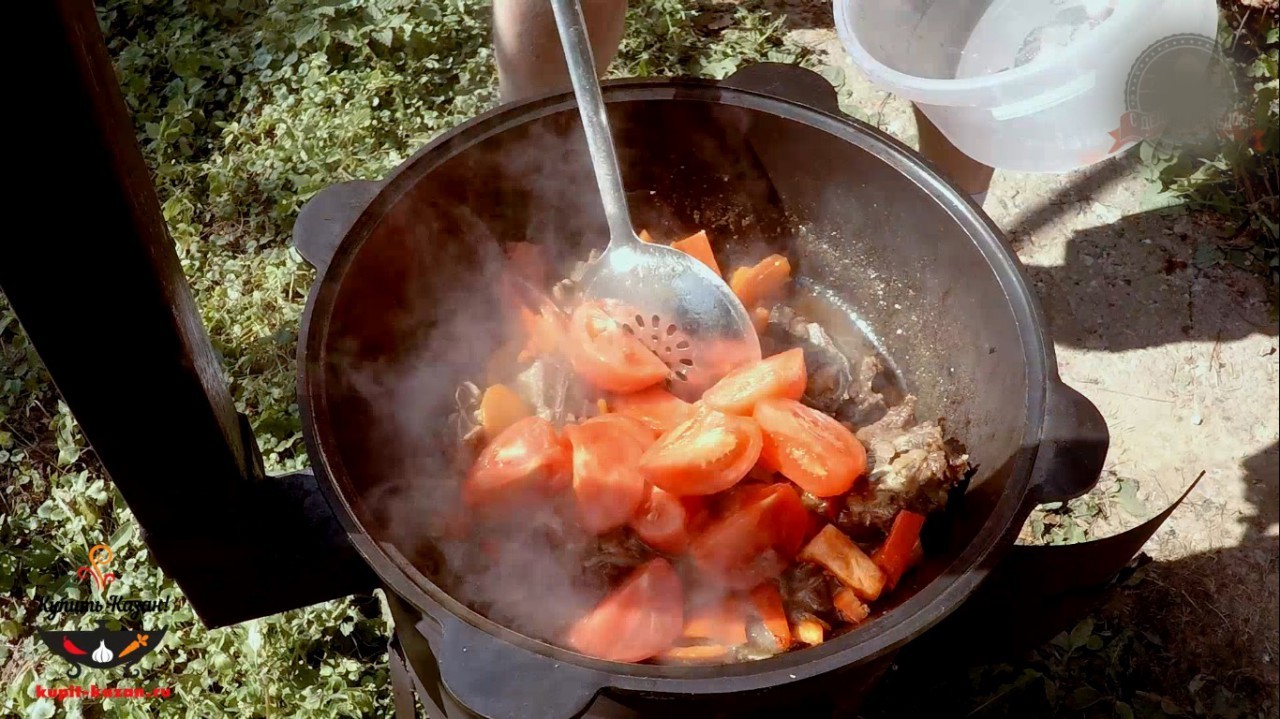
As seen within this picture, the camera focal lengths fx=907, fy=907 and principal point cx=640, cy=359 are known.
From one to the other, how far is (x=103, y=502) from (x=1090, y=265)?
319 cm

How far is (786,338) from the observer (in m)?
2.28

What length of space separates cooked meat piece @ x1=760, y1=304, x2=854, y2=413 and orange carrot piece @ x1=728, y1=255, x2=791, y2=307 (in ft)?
0.17

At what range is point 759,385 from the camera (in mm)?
1932

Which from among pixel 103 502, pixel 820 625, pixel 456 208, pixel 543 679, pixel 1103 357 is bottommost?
pixel 1103 357

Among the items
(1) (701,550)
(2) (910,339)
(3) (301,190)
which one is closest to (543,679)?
(1) (701,550)

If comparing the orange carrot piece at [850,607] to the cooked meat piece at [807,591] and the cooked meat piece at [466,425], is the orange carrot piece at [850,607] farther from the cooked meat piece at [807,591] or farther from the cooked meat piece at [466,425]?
the cooked meat piece at [466,425]

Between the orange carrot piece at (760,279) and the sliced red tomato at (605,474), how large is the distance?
643mm

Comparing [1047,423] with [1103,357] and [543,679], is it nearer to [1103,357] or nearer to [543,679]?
[543,679]

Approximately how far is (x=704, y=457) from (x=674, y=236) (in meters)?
0.85

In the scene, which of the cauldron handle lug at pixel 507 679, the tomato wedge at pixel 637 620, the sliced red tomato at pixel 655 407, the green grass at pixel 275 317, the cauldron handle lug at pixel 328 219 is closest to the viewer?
the cauldron handle lug at pixel 507 679

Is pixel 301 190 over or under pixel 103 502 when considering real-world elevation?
over

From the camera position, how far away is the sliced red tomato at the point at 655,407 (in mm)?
1948

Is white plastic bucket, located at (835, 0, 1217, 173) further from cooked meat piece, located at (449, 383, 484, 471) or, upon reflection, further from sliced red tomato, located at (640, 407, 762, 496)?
cooked meat piece, located at (449, 383, 484, 471)

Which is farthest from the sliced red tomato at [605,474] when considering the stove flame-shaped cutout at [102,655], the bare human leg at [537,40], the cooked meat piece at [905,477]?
the stove flame-shaped cutout at [102,655]
